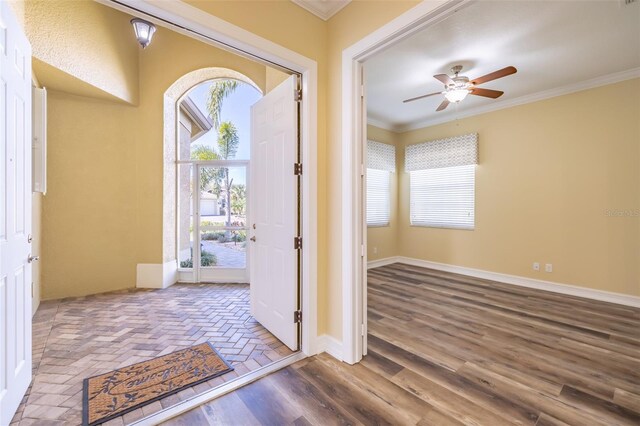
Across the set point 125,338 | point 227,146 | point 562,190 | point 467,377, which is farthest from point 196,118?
point 562,190

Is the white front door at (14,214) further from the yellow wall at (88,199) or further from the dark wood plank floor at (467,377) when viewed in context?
the yellow wall at (88,199)

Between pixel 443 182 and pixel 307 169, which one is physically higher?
pixel 443 182

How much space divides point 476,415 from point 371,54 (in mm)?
2554

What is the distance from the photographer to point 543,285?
169 inches

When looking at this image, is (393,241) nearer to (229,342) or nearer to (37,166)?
(229,342)

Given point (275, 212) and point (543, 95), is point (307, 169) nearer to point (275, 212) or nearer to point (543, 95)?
point (275, 212)

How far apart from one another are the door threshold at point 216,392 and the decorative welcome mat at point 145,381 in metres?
0.16

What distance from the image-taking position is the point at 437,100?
4695 mm

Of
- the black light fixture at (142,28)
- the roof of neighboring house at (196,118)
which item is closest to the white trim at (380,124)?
the roof of neighboring house at (196,118)

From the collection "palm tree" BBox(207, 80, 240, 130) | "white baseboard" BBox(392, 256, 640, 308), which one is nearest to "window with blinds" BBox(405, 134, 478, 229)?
"white baseboard" BBox(392, 256, 640, 308)

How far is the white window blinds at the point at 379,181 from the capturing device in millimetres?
5691

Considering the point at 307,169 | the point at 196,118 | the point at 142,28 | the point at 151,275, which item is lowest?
the point at 151,275

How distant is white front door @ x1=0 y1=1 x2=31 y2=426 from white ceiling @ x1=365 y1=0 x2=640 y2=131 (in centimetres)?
264

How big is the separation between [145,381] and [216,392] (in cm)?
57
